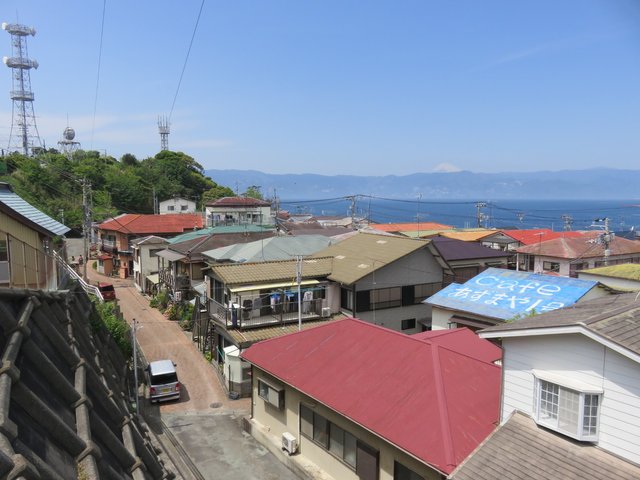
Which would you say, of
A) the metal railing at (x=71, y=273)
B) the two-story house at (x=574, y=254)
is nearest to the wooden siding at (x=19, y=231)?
the metal railing at (x=71, y=273)

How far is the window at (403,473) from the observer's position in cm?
1147

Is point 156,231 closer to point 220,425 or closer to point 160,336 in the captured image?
point 160,336

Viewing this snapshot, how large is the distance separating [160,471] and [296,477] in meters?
11.4

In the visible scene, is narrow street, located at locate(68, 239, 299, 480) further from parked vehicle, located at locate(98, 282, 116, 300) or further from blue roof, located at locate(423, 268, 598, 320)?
blue roof, located at locate(423, 268, 598, 320)

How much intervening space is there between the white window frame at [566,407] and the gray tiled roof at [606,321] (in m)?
1.12

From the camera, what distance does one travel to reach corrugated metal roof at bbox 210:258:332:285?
76.8 feet

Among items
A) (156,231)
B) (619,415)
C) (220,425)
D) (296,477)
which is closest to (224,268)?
(220,425)

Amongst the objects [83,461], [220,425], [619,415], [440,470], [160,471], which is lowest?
[220,425]

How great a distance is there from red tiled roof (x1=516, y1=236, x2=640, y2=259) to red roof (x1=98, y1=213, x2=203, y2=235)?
121ft

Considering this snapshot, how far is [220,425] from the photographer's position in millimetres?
19344

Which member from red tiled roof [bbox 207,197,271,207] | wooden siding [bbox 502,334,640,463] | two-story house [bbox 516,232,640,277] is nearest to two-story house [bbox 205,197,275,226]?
red tiled roof [bbox 207,197,271,207]

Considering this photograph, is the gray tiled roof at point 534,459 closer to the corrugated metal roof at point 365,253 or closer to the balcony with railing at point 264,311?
the balcony with railing at point 264,311

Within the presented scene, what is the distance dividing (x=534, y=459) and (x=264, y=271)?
1725 centimetres

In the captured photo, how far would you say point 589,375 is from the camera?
29.6 feet
